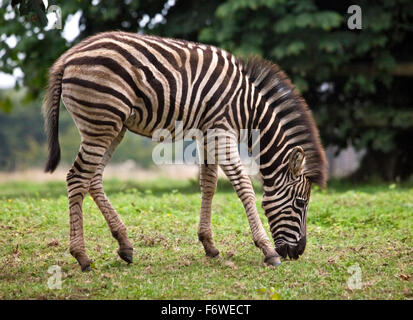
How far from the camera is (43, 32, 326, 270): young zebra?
5.83 meters

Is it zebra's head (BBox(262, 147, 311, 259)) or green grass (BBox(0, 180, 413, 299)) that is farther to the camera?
zebra's head (BBox(262, 147, 311, 259))

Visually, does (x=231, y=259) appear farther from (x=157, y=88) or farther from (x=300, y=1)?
(x=300, y=1)

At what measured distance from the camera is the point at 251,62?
6648mm

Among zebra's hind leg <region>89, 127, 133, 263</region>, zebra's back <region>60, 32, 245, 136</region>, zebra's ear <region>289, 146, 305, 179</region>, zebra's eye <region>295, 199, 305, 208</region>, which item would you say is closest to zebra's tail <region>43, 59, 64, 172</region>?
zebra's back <region>60, 32, 245, 136</region>

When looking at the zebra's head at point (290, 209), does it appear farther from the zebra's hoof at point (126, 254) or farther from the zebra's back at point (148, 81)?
the zebra's hoof at point (126, 254)

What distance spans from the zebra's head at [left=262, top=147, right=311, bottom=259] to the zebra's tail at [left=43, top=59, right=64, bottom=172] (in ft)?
7.87

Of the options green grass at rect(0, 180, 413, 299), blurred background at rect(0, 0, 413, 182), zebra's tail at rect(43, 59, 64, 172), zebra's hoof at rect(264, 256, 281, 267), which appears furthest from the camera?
blurred background at rect(0, 0, 413, 182)

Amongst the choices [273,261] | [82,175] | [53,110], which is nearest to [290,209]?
[273,261]

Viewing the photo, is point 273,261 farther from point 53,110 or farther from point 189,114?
point 53,110

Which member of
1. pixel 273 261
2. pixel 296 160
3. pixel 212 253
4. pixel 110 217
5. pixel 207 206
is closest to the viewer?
pixel 273 261

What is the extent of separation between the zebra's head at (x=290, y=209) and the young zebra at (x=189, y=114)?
0.4 inches

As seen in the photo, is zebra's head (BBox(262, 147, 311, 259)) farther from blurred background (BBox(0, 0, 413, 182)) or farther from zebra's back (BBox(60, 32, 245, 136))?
blurred background (BBox(0, 0, 413, 182))

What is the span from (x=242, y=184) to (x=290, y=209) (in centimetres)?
69

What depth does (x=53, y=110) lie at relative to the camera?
608 centimetres
